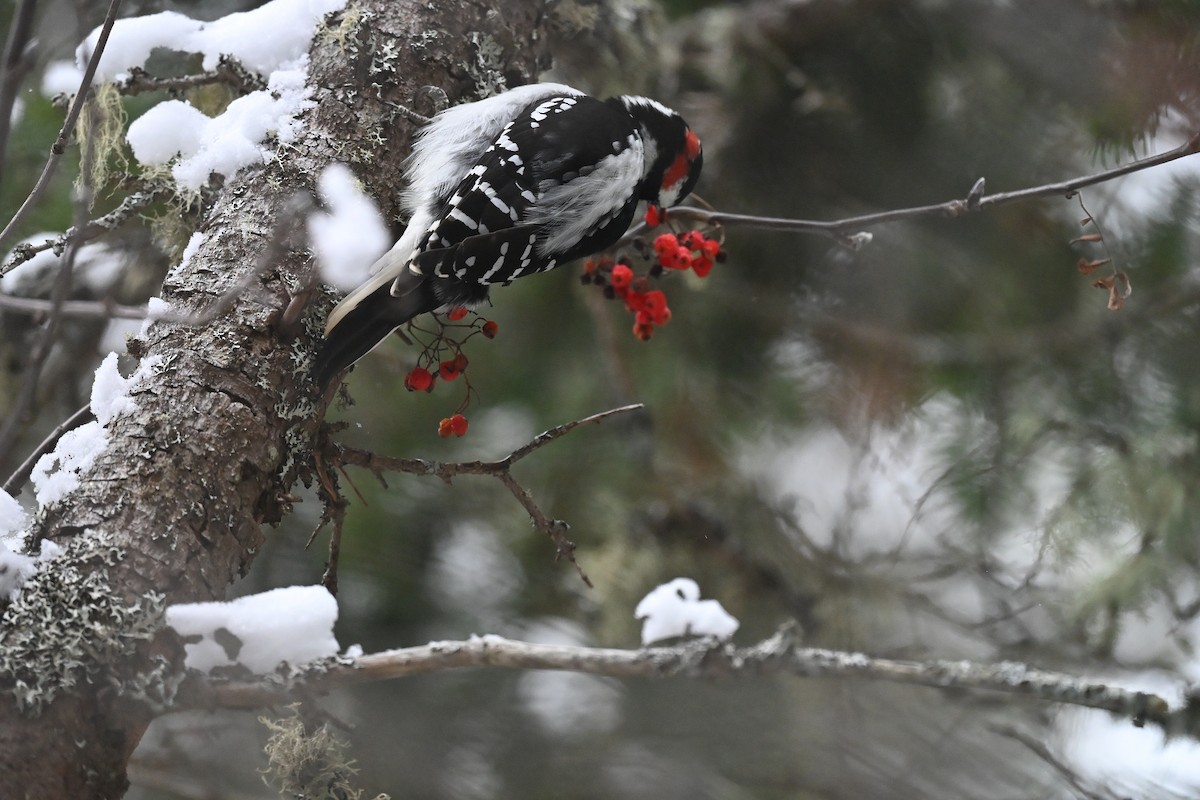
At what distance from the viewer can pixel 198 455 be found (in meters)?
1.21

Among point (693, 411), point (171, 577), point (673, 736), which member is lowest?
point (673, 736)

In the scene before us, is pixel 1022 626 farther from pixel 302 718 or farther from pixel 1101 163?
pixel 302 718

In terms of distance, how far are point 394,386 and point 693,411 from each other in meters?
0.91

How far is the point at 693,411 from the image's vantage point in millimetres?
2926

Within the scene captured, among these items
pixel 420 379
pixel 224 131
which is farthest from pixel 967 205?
pixel 224 131

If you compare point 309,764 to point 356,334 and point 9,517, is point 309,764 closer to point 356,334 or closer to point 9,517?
point 9,517

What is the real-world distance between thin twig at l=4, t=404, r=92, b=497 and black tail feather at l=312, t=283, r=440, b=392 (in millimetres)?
311

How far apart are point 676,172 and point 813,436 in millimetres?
1208

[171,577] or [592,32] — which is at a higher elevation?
[592,32]

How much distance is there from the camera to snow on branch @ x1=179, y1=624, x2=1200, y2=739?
44.3 inches

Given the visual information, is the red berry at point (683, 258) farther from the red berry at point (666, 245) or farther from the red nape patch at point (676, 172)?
the red nape patch at point (676, 172)

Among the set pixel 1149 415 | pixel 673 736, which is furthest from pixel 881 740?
pixel 1149 415

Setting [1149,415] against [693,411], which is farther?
[693,411]

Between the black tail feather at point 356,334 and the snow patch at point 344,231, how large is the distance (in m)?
0.05
